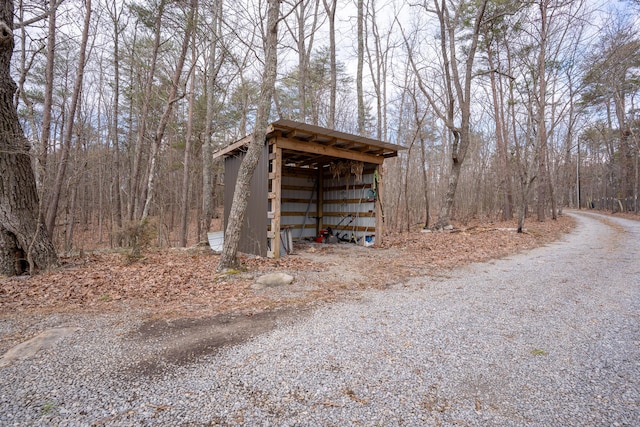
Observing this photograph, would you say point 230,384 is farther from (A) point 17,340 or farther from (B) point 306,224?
(B) point 306,224

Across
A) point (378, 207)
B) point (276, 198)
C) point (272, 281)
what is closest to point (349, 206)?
point (378, 207)

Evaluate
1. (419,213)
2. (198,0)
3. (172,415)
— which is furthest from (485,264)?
(419,213)

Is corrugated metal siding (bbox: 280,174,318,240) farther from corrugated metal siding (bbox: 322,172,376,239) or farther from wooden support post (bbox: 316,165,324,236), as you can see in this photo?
corrugated metal siding (bbox: 322,172,376,239)

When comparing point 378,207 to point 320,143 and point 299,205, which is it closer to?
point 320,143

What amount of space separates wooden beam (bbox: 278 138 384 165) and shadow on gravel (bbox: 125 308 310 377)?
175 inches

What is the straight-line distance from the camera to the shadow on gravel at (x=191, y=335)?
7.49 feet

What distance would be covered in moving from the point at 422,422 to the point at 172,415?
1428mm

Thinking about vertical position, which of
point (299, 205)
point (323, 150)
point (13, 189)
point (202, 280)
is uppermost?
point (323, 150)

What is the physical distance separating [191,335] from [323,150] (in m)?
5.75

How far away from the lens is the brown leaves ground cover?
370 cm

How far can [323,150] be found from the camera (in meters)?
7.61

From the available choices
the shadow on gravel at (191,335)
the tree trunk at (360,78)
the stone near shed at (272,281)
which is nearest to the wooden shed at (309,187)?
the stone near shed at (272,281)

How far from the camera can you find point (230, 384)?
6.51 ft

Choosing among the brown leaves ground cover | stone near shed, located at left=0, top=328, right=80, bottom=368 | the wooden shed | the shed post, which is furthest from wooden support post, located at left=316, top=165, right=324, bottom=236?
stone near shed, located at left=0, top=328, right=80, bottom=368
